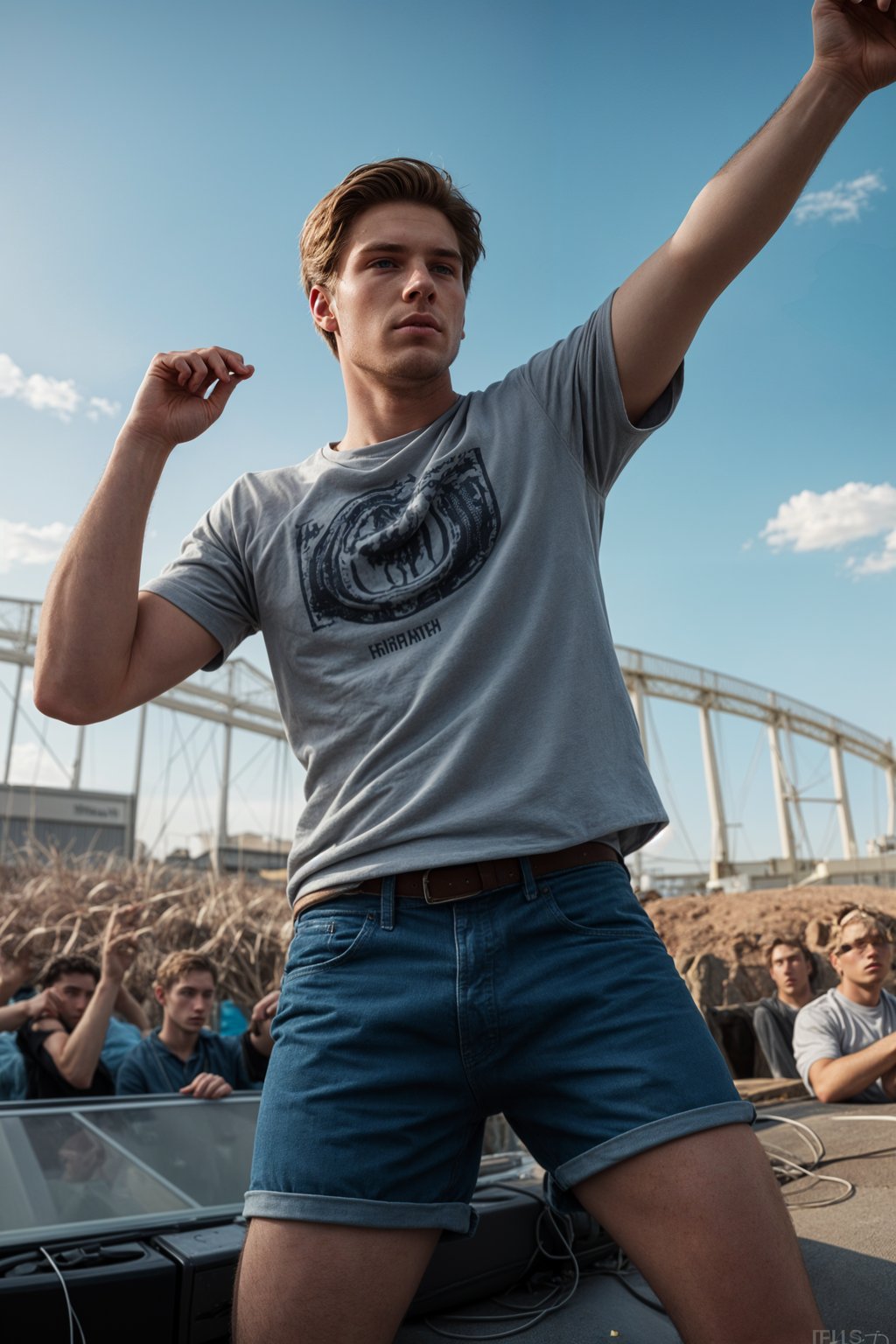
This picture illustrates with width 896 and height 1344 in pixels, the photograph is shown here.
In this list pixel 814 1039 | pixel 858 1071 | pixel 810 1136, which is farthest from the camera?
pixel 814 1039

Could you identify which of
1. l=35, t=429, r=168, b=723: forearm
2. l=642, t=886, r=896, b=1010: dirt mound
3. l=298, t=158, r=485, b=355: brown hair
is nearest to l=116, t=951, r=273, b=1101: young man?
l=642, t=886, r=896, b=1010: dirt mound

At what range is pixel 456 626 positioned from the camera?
1138 mm

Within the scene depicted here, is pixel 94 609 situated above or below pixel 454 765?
above

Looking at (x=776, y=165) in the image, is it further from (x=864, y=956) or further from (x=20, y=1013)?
(x=20, y=1013)

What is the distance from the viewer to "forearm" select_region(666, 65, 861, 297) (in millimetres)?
1038

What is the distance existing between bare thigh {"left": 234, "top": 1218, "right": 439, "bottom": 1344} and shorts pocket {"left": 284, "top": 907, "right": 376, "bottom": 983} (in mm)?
240

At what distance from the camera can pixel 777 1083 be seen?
3.78 metres

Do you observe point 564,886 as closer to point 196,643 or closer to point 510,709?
point 510,709

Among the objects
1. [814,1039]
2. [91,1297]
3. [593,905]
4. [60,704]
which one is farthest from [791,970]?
[60,704]

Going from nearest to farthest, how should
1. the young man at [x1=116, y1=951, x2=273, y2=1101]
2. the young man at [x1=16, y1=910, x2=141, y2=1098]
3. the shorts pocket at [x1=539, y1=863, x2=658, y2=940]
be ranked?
the shorts pocket at [x1=539, y1=863, x2=658, y2=940] < the young man at [x1=16, y1=910, x2=141, y2=1098] < the young man at [x1=116, y1=951, x2=273, y2=1101]

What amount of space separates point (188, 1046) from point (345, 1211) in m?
3.47

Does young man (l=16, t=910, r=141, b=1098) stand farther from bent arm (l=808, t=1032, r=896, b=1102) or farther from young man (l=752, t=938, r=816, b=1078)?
young man (l=752, t=938, r=816, b=1078)

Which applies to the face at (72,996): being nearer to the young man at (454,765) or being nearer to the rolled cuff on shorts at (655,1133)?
the young man at (454,765)

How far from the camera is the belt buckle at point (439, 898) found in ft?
3.40
